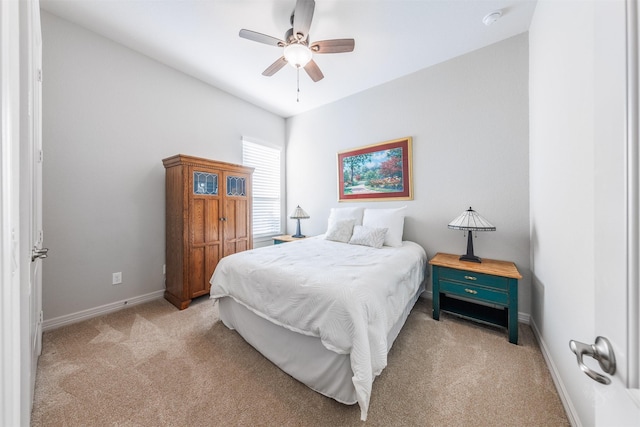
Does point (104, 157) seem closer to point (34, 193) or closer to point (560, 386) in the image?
point (34, 193)

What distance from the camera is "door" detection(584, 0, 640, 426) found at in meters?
0.38

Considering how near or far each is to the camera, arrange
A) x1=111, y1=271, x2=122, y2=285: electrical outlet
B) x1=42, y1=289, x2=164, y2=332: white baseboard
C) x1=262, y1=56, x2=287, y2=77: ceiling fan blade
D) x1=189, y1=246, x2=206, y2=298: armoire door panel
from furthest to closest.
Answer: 1. x1=189, y1=246, x2=206, y2=298: armoire door panel
2. x1=111, y1=271, x2=122, y2=285: electrical outlet
3. x1=262, y1=56, x2=287, y2=77: ceiling fan blade
4. x1=42, y1=289, x2=164, y2=332: white baseboard

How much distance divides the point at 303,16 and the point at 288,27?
0.52 meters

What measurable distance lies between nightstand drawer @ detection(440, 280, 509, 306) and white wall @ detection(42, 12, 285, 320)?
3.30 metres

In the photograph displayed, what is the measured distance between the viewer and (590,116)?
3.44ft

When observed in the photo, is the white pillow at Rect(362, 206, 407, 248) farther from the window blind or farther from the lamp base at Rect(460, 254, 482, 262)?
the window blind

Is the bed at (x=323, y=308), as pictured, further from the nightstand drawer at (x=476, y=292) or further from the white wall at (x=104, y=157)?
the white wall at (x=104, y=157)

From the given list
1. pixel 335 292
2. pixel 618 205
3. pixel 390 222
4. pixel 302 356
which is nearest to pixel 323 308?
pixel 335 292

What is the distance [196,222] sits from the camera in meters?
2.67

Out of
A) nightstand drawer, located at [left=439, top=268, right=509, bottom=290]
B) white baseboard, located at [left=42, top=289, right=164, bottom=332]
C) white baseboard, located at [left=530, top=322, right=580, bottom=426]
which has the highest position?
nightstand drawer, located at [left=439, top=268, right=509, bottom=290]

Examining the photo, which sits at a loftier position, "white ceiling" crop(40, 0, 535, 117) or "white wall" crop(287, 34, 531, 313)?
"white ceiling" crop(40, 0, 535, 117)

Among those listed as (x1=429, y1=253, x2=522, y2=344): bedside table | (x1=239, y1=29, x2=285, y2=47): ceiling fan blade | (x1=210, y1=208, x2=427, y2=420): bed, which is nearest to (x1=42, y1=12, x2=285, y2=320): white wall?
(x1=210, y1=208, x2=427, y2=420): bed

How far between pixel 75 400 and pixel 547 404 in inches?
111

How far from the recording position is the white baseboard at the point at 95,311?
2.11 m
